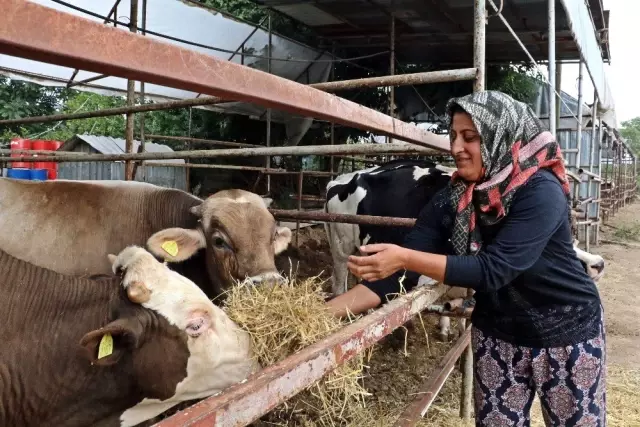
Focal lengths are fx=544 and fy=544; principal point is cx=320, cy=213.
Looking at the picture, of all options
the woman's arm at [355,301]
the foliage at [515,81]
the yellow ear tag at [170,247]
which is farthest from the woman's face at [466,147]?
the foliage at [515,81]

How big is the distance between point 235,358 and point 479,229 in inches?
42.9

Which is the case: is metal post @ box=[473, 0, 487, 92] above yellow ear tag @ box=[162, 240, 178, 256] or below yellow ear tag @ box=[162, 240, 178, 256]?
above

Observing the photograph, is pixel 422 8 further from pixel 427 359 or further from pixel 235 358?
pixel 235 358

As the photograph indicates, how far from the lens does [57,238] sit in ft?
12.7

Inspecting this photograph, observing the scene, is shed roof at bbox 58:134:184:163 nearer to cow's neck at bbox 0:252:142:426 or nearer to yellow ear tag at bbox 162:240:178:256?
yellow ear tag at bbox 162:240:178:256

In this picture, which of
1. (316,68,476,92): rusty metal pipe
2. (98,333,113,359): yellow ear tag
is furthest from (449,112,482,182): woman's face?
(98,333,113,359): yellow ear tag

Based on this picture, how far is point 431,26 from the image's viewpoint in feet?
28.0

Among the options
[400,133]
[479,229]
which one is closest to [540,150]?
[479,229]

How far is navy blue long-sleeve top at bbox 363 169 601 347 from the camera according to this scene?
1.81m

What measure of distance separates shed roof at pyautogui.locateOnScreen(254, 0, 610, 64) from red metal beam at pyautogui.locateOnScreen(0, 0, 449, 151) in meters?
5.90

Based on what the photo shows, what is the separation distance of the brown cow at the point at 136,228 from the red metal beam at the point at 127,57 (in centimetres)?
198

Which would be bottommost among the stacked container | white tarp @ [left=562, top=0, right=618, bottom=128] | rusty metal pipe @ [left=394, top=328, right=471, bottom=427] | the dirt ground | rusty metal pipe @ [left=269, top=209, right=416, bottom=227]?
the dirt ground

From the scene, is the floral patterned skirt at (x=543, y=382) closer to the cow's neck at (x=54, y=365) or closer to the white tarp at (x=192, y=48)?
the cow's neck at (x=54, y=365)

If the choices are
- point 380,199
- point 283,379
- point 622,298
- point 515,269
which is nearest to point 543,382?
point 515,269
